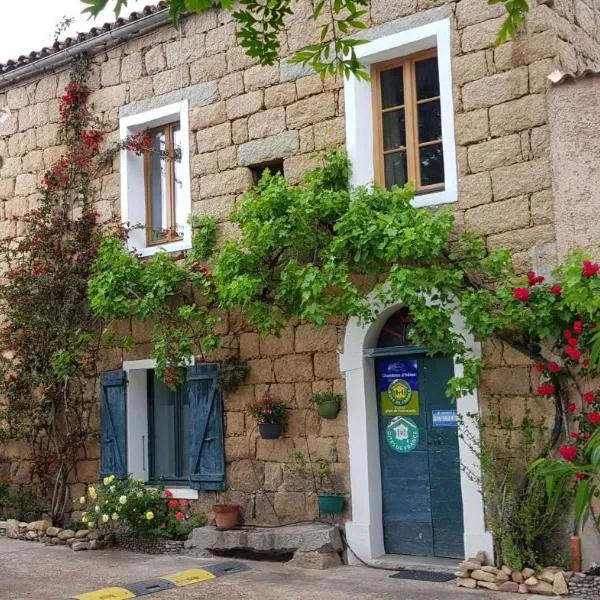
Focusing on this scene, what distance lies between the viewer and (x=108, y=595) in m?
6.43

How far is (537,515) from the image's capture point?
6305mm

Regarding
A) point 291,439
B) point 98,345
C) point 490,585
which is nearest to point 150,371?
point 98,345

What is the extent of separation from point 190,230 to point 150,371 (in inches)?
66.8

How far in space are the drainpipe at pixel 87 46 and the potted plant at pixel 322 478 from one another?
4841mm

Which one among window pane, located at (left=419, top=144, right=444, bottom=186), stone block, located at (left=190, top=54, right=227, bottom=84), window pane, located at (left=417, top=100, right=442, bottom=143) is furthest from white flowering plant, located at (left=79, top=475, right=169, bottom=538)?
window pane, located at (left=417, top=100, right=442, bottom=143)

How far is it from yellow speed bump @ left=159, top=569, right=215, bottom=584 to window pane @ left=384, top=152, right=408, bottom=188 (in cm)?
372

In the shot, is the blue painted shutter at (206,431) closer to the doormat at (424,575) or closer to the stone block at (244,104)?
the doormat at (424,575)

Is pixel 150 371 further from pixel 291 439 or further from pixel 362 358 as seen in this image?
pixel 362 358

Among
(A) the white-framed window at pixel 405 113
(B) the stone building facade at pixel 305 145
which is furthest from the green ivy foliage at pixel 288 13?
(A) the white-framed window at pixel 405 113

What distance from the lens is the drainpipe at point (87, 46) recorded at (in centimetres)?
917

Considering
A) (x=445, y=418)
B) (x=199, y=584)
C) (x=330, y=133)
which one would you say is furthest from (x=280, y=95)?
(x=199, y=584)

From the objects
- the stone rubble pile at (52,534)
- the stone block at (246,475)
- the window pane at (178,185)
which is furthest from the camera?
the window pane at (178,185)

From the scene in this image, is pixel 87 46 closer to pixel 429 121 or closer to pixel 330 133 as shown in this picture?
pixel 330 133

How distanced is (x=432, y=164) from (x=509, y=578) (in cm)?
348
